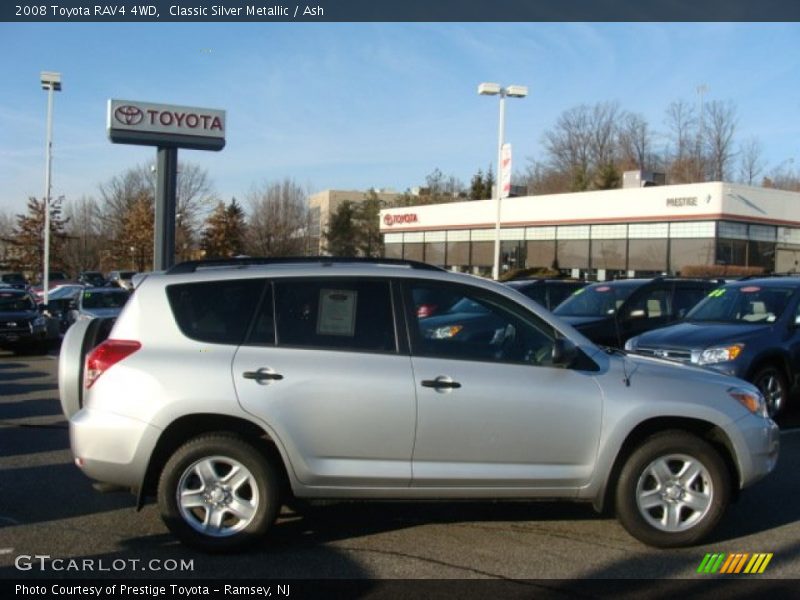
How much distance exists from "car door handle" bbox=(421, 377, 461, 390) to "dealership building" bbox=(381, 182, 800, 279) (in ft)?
107

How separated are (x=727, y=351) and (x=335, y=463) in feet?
19.6

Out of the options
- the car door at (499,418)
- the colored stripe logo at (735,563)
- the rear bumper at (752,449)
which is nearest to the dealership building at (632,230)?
the rear bumper at (752,449)

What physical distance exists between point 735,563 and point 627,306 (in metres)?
8.09

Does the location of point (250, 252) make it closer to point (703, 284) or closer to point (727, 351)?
point (703, 284)

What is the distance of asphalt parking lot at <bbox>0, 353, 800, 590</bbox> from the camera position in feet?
15.8

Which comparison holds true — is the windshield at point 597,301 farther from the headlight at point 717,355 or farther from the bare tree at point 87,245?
the bare tree at point 87,245

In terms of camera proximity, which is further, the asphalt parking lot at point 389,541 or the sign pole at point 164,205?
the sign pole at point 164,205

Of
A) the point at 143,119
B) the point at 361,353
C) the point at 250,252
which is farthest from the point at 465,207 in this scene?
the point at 361,353

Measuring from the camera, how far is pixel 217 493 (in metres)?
5.03

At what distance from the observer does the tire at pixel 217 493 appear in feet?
16.3

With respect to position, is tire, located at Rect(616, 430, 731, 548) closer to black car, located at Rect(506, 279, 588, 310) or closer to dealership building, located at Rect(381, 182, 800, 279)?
black car, located at Rect(506, 279, 588, 310)

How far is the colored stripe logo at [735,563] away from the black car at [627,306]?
7275mm

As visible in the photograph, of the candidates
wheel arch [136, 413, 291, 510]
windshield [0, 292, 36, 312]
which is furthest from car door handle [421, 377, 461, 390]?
windshield [0, 292, 36, 312]

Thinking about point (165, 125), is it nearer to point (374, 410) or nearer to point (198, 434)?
point (198, 434)
